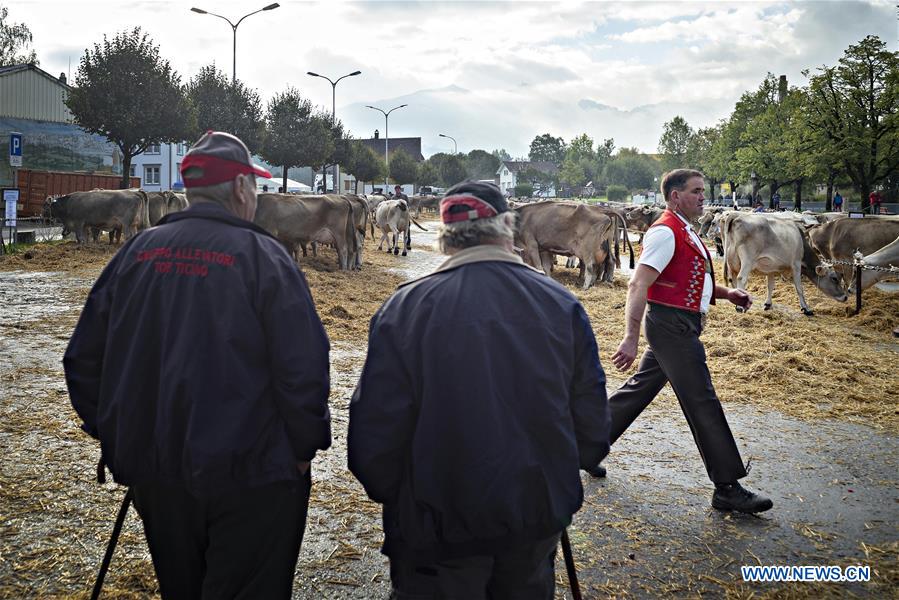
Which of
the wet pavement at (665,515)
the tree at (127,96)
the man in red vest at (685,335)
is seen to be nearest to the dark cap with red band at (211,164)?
the wet pavement at (665,515)

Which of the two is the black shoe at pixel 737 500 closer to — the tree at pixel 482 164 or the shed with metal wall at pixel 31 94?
the shed with metal wall at pixel 31 94

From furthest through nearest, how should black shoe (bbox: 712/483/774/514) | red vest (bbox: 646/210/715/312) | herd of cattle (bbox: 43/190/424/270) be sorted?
herd of cattle (bbox: 43/190/424/270) < red vest (bbox: 646/210/715/312) < black shoe (bbox: 712/483/774/514)

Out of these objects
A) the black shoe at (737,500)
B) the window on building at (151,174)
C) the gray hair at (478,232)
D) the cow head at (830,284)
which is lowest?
the black shoe at (737,500)

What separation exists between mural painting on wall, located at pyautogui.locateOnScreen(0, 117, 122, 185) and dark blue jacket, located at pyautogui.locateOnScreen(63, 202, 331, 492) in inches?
1645

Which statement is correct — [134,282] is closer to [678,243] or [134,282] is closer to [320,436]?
[320,436]

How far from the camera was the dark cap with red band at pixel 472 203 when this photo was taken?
2.71 meters

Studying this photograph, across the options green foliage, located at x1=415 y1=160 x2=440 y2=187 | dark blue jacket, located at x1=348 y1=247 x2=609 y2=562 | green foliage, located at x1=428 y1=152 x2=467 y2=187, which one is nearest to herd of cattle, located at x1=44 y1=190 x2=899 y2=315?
dark blue jacket, located at x1=348 y1=247 x2=609 y2=562

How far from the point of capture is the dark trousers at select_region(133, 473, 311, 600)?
259 cm

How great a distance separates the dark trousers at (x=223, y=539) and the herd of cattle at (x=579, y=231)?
27.6 ft

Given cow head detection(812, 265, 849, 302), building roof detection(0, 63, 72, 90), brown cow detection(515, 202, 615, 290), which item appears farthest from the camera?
building roof detection(0, 63, 72, 90)

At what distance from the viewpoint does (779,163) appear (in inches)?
1817

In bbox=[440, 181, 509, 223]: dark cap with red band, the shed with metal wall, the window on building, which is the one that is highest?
the shed with metal wall

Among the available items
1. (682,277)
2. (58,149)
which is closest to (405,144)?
(58,149)

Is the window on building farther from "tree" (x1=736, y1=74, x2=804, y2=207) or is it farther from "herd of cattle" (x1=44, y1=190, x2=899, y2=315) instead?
"tree" (x1=736, y1=74, x2=804, y2=207)
